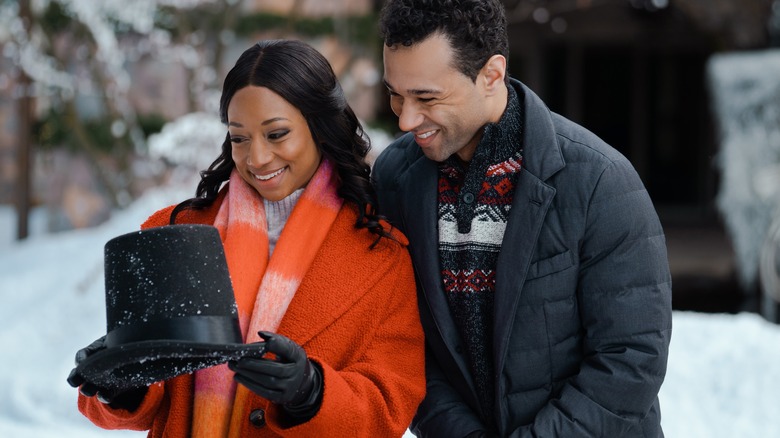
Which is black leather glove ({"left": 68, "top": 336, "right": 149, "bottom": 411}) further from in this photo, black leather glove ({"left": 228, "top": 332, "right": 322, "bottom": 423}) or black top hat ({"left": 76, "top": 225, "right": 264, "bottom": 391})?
black leather glove ({"left": 228, "top": 332, "right": 322, "bottom": 423})

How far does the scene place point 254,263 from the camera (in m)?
1.83

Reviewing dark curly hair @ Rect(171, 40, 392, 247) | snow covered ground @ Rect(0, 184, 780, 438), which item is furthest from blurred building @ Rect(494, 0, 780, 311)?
dark curly hair @ Rect(171, 40, 392, 247)

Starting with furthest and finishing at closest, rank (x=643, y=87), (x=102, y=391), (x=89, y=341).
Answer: (x=643, y=87)
(x=89, y=341)
(x=102, y=391)

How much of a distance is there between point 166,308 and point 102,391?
0.31 metres

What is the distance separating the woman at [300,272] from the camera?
173 cm

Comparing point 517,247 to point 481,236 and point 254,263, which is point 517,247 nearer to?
point 481,236

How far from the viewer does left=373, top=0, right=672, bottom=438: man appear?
1.78 meters

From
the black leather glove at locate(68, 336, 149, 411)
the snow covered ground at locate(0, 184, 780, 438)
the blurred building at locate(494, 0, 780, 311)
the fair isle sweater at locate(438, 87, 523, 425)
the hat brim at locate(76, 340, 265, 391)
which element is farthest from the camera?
the blurred building at locate(494, 0, 780, 311)

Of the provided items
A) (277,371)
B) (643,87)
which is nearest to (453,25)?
(277,371)

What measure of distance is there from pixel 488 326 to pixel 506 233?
0.21 m

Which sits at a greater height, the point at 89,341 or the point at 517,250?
the point at 517,250

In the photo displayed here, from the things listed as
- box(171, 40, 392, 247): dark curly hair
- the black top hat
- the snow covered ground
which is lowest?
the snow covered ground

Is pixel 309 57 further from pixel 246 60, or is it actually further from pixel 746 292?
pixel 746 292

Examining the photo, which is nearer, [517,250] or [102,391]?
[102,391]
